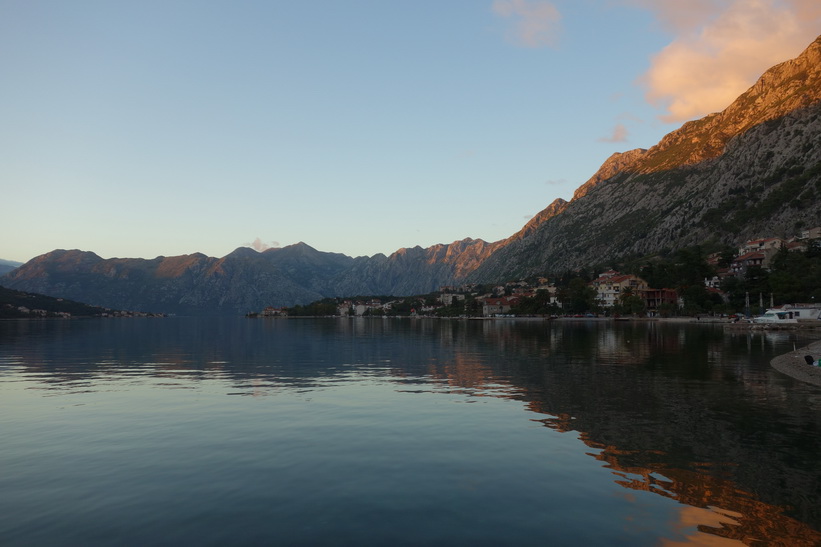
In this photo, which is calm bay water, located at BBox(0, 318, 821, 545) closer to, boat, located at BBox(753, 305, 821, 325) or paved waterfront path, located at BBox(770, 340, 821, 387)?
paved waterfront path, located at BBox(770, 340, 821, 387)

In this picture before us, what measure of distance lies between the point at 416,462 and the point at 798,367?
42636 mm

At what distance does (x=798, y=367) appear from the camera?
151 ft

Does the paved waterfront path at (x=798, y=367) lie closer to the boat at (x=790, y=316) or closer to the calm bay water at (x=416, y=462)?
the calm bay water at (x=416, y=462)

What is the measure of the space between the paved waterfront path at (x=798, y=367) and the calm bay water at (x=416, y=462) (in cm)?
187

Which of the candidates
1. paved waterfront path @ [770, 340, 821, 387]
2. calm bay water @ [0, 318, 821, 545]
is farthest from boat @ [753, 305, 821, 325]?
calm bay water @ [0, 318, 821, 545]

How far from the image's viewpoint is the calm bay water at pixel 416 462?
13812 mm

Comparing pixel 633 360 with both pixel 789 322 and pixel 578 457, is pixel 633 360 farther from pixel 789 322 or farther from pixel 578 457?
pixel 789 322

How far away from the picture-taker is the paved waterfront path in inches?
1580

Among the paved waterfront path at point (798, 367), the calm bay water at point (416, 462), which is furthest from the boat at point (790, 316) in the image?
the calm bay water at point (416, 462)

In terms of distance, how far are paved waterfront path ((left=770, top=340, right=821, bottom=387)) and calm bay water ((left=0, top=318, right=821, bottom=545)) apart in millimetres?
1874

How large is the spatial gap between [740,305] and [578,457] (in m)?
175

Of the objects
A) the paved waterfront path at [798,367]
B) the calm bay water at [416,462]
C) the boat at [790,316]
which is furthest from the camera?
the boat at [790,316]

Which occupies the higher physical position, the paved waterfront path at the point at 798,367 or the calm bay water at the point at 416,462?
the calm bay water at the point at 416,462

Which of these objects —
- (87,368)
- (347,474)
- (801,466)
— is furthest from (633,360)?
(87,368)
